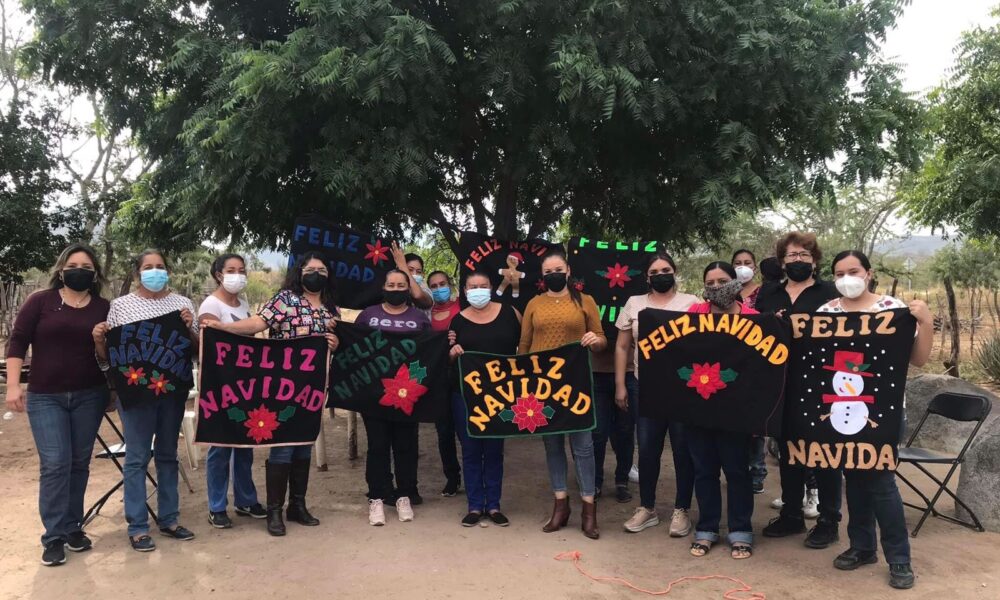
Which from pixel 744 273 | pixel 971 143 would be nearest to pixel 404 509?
pixel 744 273

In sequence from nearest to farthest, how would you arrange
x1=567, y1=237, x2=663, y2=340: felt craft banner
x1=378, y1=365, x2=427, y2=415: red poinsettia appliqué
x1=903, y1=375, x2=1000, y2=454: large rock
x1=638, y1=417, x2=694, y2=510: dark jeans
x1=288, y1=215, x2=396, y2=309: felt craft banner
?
x1=638, y1=417, x2=694, y2=510: dark jeans, x1=378, y1=365, x2=427, y2=415: red poinsettia appliqué, x1=567, y1=237, x2=663, y2=340: felt craft banner, x1=288, y1=215, x2=396, y2=309: felt craft banner, x1=903, y1=375, x2=1000, y2=454: large rock

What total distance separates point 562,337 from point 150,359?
2710 mm

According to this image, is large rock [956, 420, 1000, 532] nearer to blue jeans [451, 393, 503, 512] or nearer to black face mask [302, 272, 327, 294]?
blue jeans [451, 393, 503, 512]

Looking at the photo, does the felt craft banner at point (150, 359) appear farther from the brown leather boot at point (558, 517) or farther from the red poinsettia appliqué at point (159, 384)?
the brown leather boot at point (558, 517)

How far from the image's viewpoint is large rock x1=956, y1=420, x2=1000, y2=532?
4.87m

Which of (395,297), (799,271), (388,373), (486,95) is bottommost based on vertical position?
(388,373)

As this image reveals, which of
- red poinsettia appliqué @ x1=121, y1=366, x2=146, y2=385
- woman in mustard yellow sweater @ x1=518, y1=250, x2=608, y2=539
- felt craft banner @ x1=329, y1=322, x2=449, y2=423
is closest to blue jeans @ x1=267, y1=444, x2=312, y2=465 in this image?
felt craft banner @ x1=329, y1=322, x2=449, y2=423

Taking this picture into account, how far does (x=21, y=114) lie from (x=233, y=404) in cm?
1167

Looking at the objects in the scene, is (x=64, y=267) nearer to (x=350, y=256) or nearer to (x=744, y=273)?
(x=350, y=256)

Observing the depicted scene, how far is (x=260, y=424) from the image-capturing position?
486 cm

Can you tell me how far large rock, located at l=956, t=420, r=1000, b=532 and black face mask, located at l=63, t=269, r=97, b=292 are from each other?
19.8ft

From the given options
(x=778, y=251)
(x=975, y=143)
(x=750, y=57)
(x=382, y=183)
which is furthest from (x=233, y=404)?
(x=975, y=143)

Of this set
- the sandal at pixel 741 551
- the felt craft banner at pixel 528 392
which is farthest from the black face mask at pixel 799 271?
the sandal at pixel 741 551

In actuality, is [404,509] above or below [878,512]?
below
